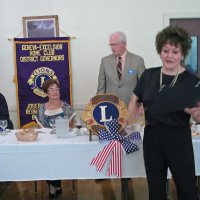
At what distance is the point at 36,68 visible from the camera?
4156mm

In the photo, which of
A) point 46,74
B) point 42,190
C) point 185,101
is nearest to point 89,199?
point 42,190

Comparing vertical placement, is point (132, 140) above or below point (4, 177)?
above

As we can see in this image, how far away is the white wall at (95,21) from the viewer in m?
4.08

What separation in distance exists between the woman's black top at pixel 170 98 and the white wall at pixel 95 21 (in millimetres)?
2379

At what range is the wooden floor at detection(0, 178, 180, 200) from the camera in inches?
116

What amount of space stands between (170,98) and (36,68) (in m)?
2.70

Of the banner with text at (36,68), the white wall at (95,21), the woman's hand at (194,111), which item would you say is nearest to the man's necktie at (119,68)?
the white wall at (95,21)

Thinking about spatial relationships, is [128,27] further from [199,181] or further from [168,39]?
[168,39]

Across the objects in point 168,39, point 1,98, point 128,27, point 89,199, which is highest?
point 128,27

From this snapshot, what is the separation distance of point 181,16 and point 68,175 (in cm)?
269

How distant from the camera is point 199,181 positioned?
2838 mm

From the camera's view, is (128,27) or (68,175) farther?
(128,27)

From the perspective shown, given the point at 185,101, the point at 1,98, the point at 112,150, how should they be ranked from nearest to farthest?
the point at 185,101, the point at 112,150, the point at 1,98

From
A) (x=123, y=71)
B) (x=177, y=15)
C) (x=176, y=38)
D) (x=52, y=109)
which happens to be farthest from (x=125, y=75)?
(x=176, y=38)
